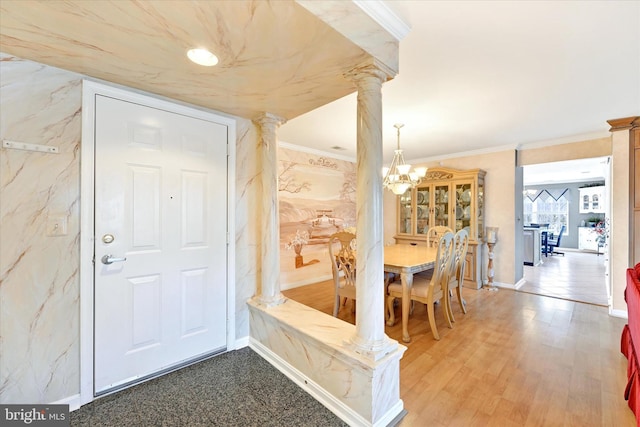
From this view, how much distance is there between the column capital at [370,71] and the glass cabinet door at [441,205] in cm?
353

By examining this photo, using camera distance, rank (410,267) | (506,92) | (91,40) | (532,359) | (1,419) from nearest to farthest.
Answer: (91,40)
(1,419)
(532,359)
(506,92)
(410,267)

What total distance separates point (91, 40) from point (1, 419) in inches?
81.6

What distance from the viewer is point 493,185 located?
4.33m

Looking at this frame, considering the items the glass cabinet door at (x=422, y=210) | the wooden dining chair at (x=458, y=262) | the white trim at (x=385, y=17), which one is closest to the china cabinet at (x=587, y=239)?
the glass cabinet door at (x=422, y=210)

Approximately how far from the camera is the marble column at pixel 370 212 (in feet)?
5.16

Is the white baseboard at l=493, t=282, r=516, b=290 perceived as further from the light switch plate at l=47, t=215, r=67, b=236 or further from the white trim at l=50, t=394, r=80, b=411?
the light switch plate at l=47, t=215, r=67, b=236

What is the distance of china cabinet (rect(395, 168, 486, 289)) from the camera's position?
14.0 ft

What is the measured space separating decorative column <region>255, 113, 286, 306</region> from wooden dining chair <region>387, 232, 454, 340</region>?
49.2 inches

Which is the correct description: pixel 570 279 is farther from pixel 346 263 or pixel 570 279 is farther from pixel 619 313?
pixel 346 263

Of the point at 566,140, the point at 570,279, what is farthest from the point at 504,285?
the point at 566,140

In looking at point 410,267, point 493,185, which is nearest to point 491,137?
point 493,185

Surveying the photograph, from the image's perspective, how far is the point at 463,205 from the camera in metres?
4.45

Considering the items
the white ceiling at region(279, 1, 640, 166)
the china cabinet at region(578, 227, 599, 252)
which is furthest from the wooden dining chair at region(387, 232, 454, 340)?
the china cabinet at region(578, 227, 599, 252)

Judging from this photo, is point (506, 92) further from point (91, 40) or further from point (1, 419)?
point (1, 419)
